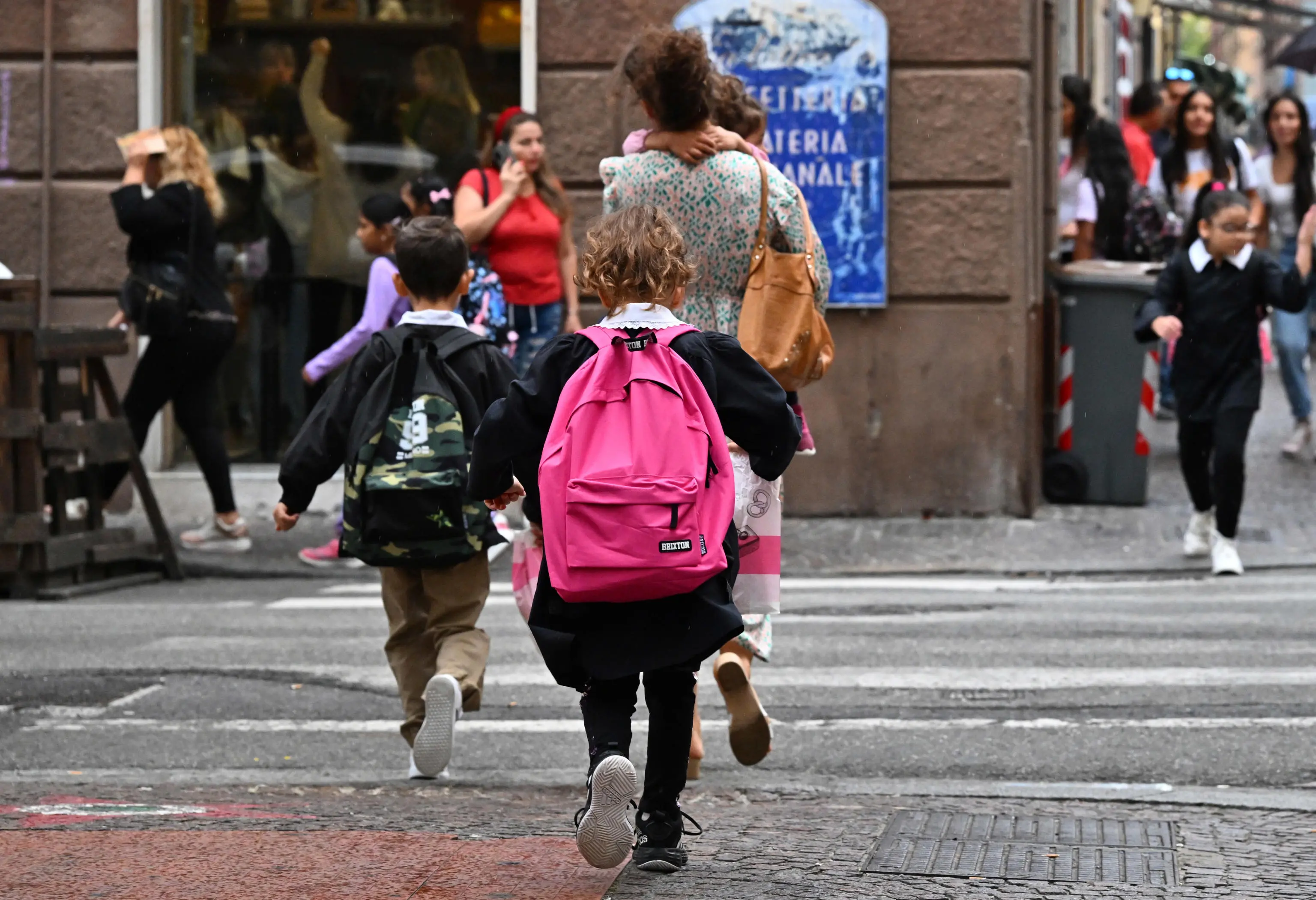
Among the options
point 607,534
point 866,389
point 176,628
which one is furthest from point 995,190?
point 607,534

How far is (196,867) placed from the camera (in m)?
4.40

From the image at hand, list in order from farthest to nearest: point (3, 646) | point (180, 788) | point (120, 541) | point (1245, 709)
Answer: point (120, 541) < point (3, 646) < point (1245, 709) < point (180, 788)

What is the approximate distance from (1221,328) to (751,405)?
5642 mm

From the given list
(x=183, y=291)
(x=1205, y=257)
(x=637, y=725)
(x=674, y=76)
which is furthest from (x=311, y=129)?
(x=674, y=76)

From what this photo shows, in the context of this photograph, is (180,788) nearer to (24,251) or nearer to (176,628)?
(176,628)

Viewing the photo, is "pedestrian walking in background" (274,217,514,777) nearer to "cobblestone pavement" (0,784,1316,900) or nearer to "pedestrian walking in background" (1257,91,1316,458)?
"cobblestone pavement" (0,784,1316,900)

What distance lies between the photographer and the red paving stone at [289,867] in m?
4.20

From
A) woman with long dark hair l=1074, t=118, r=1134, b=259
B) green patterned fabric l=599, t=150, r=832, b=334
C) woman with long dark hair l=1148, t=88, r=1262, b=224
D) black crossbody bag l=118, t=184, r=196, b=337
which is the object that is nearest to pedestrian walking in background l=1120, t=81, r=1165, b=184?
woman with long dark hair l=1148, t=88, r=1262, b=224

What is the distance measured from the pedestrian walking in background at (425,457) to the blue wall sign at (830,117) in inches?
228

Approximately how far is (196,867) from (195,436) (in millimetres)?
6339

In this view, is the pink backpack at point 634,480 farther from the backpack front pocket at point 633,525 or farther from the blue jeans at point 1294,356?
the blue jeans at point 1294,356

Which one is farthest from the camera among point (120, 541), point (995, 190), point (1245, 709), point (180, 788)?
point (995, 190)

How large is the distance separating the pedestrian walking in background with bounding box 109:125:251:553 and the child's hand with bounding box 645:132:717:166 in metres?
5.04

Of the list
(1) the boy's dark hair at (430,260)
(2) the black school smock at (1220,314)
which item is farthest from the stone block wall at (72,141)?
(1) the boy's dark hair at (430,260)
